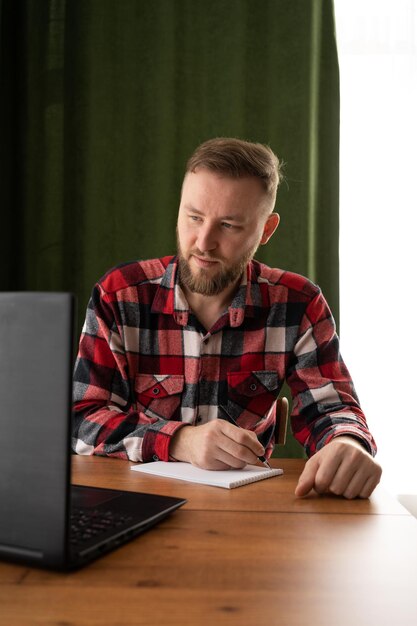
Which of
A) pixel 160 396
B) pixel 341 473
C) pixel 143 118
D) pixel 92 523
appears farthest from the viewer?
pixel 143 118

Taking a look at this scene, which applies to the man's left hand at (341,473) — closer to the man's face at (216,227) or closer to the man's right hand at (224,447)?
the man's right hand at (224,447)

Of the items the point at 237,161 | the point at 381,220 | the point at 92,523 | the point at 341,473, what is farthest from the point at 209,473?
the point at 381,220

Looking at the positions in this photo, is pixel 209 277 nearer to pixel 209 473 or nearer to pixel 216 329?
pixel 216 329

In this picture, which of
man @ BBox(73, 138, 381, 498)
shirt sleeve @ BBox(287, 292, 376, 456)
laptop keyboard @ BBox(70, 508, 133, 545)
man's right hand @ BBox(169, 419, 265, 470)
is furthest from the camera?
man @ BBox(73, 138, 381, 498)

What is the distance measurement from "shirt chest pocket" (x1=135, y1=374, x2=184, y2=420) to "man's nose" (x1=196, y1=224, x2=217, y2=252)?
31 cm

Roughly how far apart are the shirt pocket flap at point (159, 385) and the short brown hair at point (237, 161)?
1.65ft

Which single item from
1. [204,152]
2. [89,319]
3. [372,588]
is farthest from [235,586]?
[204,152]

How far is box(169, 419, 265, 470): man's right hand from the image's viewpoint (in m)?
1.16

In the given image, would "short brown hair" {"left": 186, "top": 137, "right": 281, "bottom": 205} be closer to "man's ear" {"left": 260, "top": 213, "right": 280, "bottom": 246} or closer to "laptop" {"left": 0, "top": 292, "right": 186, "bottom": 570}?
"man's ear" {"left": 260, "top": 213, "right": 280, "bottom": 246}

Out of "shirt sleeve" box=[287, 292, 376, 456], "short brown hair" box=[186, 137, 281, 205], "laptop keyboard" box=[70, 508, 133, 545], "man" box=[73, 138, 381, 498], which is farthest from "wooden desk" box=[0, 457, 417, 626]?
"short brown hair" box=[186, 137, 281, 205]

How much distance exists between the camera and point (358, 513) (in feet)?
3.18

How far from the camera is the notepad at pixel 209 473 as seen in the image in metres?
1.09

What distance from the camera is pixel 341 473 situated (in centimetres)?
106

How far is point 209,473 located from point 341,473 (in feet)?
0.74
